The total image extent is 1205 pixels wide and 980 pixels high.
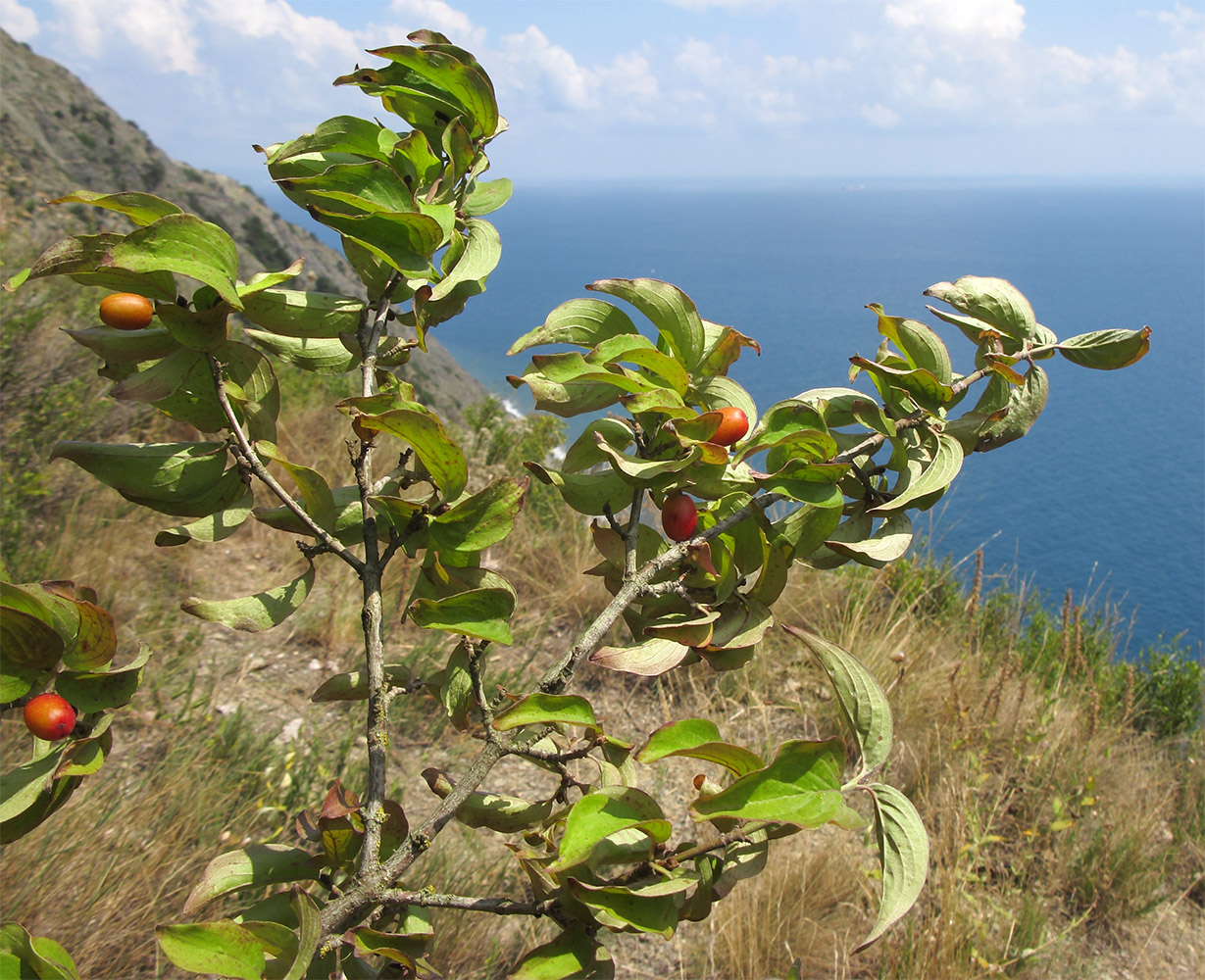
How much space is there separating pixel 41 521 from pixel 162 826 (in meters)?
1.73

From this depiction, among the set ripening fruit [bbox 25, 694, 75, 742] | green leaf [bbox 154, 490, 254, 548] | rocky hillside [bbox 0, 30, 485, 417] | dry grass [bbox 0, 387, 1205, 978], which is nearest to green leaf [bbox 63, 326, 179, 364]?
green leaf [bbox 154, 490, 254, 548]

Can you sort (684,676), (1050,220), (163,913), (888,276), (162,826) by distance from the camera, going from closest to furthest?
(163,913) → (162,826) → (684,676) → (888,276) → (1050,220)

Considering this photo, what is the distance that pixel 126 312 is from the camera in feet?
1.43

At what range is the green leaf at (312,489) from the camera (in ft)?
1.57

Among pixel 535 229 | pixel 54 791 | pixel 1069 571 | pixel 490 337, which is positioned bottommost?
pixel 1069 571

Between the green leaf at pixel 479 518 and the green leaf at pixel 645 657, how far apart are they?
0.35 feet

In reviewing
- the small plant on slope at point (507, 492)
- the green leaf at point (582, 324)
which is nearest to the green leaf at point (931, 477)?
the small plant on slope at point (507, 492)

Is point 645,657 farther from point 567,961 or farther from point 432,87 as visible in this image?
point 432,87

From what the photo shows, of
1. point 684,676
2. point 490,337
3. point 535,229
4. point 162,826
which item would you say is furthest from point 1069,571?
point 535,229

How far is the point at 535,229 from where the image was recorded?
136 ft

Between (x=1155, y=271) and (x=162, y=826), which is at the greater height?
(x=1155, y=271)

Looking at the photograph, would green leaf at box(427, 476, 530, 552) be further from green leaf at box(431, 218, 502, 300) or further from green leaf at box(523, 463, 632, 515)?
green leaf at box(431, 218, 502, 300)

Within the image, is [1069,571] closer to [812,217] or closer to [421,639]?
[421,639]

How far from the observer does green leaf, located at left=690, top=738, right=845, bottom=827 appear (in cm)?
40
